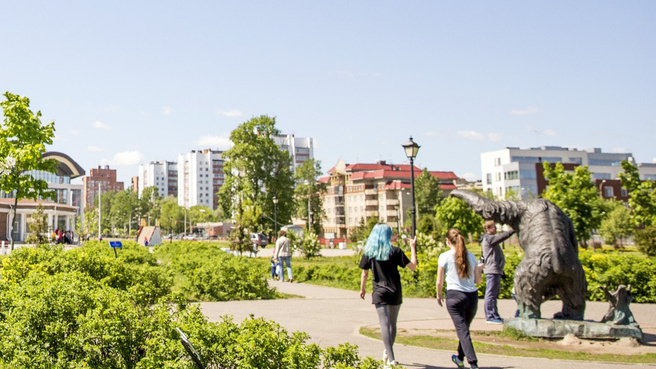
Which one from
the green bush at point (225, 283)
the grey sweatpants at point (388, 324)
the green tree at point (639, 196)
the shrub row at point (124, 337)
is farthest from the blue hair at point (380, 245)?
the green tree at point (639, 196)

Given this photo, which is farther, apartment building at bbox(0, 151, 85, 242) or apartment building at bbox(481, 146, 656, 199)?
apartment building at bbox(481, 146, 656, 199)

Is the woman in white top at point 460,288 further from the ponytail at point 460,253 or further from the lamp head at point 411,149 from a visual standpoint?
the lamp head at point 411,149

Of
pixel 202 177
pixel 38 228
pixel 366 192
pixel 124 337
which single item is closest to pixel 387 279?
pixel 124 337

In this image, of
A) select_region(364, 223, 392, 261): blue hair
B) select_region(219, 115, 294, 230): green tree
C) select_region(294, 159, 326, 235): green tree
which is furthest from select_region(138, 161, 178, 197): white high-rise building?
select_region(364, 223, 392, 261): blue hair

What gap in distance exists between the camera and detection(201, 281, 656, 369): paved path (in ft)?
23.3

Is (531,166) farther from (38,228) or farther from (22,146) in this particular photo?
(22,146)

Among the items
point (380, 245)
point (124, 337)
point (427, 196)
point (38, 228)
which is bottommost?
point (124, 337)

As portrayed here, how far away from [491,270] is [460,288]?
3.89 m

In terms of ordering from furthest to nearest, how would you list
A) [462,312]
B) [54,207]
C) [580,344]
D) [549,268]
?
1. [54,207]
2. [549,268]
3. [580,344]
4. [462,312]

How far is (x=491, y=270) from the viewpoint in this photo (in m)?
10.5

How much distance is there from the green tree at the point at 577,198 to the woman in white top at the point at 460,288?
39353 mm

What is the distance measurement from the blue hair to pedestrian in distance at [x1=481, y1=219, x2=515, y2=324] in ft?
12.5

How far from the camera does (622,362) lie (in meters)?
7.12

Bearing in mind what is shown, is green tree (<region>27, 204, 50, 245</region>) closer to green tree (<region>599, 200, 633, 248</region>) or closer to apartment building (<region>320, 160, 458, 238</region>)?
green tree (<region>599, 200, 633, 248</region>)
